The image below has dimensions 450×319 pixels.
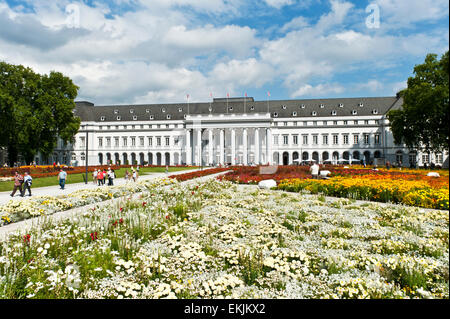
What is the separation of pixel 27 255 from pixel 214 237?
363 centimetres

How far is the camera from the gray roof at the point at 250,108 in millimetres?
79438

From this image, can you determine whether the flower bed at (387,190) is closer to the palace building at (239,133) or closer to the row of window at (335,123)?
the palace building at (239,133)

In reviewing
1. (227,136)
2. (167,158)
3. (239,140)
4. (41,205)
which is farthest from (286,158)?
(41,205)

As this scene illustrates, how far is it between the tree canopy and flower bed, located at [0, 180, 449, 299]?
3651 cm

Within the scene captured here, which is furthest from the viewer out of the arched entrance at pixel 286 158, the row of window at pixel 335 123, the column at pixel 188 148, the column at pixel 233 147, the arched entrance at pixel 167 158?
the arched entrance at pixel 167 158

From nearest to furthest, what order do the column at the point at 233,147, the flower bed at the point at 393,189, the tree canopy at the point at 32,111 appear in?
the flower bed at the point at 393,189 → the tree canopy at the point at 32,111 → the column at the point at 233,147

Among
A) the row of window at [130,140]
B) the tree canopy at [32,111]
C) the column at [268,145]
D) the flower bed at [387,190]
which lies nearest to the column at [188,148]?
the row of window at [130,140]

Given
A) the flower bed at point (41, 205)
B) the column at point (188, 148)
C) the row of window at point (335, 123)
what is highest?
the row of window at point (335, 123)

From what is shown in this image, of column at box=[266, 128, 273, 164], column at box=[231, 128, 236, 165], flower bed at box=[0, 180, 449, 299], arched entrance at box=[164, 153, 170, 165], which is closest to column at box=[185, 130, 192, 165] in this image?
arched entrance at box=[164, 153, 170, 165]

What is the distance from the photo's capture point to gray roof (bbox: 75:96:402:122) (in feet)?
261

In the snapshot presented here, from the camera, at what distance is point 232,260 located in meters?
4.82

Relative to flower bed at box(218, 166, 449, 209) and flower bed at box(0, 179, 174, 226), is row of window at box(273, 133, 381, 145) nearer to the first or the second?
flower bed at box(218, 166, 449, 209)
